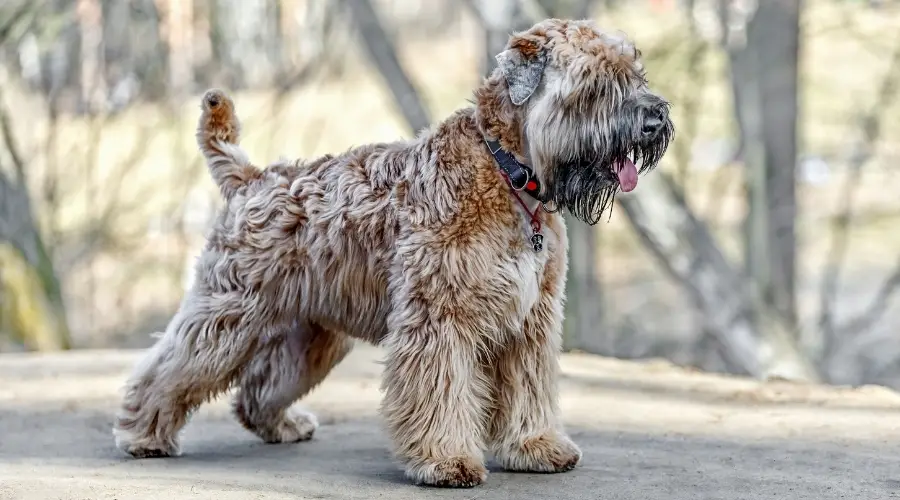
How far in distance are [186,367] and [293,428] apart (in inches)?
36.5

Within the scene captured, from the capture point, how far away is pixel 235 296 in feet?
19.6

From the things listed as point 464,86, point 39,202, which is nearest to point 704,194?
point 464,86

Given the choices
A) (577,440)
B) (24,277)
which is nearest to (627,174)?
(577,440)

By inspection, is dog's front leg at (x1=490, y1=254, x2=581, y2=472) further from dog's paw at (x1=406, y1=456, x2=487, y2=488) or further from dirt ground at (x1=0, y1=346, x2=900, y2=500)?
dog's paw at (x1=406, y1=456, x2=487, y2=488)

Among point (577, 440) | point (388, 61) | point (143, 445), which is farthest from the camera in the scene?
point (388, 61)

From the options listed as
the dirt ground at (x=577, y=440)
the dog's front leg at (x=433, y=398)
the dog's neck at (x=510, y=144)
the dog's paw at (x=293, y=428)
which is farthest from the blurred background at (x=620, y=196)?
the dog's front leg at (x=433, y=398)

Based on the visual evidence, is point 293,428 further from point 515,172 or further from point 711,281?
point 711,281

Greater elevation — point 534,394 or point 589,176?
→ point 589,176

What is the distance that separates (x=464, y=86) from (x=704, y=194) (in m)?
3.86

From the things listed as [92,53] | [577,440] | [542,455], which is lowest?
[577,440]

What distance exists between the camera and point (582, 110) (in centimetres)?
530

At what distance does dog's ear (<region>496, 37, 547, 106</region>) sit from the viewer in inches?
213

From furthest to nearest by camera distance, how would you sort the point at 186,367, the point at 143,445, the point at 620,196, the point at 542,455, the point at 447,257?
the point at 620,196 < the point at 143,445 < the point at 186,367 < the point at 542,455 < the point at 447,257

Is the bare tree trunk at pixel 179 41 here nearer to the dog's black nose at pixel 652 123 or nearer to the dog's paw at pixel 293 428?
the dog's paw at pixel 293 428
